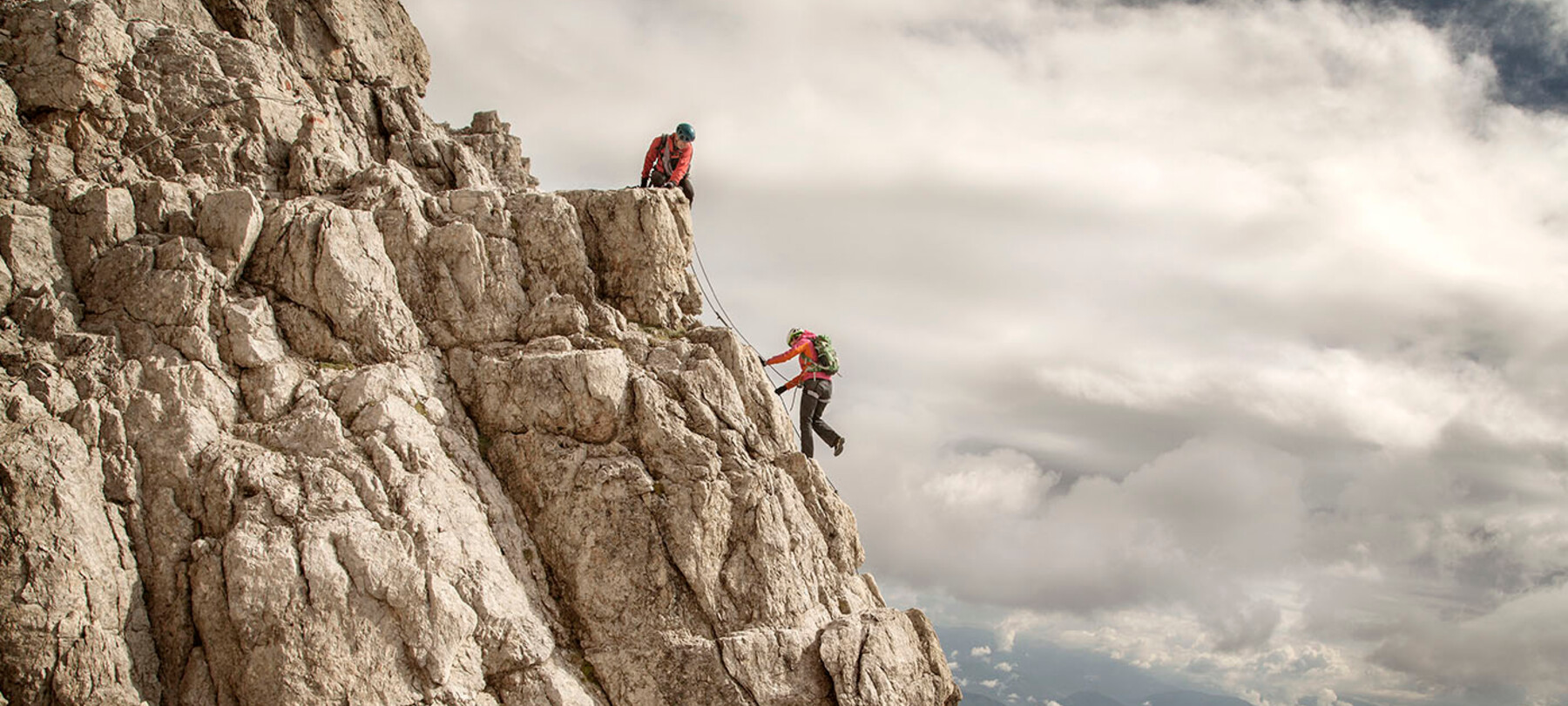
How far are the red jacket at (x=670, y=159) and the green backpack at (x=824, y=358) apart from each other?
7773 millimetres

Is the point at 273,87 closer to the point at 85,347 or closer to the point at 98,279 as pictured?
the point at 98,279

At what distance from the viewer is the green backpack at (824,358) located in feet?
112

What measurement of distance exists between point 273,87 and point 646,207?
13291mm

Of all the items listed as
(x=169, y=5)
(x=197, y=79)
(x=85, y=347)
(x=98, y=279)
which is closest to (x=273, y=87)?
(x=197, y=79)

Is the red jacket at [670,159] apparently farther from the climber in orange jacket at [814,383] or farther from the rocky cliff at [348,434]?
the climber in orange jacket at [814,383]

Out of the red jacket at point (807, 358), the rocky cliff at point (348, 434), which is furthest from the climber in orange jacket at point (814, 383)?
the rocky cliff at point (348, 434)

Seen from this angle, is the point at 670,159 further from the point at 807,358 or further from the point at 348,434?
the point at 348,434

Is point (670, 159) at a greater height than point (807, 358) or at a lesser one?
greater

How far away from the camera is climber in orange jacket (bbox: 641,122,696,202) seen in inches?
1324

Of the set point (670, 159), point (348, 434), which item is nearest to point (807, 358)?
point (670, 159)

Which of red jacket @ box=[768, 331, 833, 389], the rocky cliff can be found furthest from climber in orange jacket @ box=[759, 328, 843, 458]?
the rocky cliff

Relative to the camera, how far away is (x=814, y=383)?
34094 millimetres

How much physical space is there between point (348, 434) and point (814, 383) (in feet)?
53.5

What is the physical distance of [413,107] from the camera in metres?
35.2
